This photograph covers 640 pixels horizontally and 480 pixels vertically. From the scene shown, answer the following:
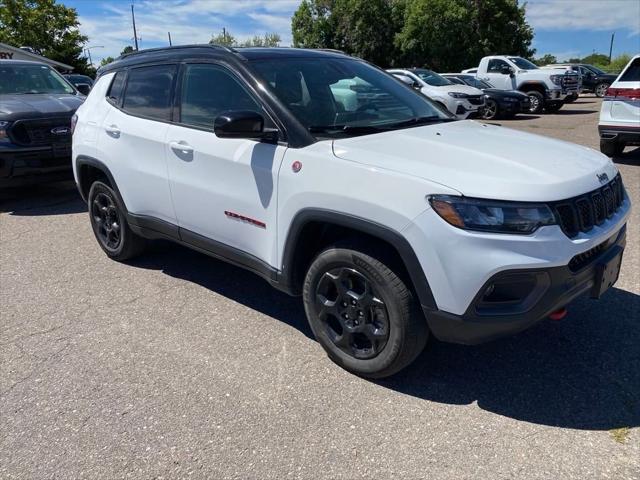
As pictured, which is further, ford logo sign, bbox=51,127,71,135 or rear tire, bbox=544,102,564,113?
rear tire, bbox=544,102,564,113

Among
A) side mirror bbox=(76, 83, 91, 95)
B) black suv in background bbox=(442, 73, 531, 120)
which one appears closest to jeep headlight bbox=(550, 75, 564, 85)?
black suv in background bbox=(442, 73, 531, 120)

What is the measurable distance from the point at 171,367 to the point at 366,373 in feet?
3.80

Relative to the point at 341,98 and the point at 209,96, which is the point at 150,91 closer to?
the point at 209,96

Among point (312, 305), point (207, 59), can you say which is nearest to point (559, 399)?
point (312, 305)

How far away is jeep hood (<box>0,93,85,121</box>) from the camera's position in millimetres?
6719

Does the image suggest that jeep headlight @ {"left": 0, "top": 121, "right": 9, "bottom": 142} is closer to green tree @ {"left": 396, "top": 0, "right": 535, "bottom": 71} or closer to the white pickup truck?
the white pickup truck

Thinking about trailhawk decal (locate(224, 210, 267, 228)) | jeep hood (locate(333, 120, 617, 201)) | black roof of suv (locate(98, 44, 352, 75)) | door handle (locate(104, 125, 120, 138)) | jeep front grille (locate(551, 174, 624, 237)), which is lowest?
trailhawk decal (locate(224, 210, 267, 228))

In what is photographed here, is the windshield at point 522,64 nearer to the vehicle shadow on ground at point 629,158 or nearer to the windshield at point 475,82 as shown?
the windshield at point 475,82

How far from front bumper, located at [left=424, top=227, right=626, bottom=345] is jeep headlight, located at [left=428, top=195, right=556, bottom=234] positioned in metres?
0.20

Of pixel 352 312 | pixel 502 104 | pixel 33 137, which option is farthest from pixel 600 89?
pixel 352 312

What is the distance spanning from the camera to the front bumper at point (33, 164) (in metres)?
6.59

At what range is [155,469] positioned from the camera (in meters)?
2.40

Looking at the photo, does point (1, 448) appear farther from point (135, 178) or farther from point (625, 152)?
point (625, 152)

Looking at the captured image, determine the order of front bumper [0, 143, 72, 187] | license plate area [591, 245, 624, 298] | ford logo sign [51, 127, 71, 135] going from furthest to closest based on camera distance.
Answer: ford logo sign [51, 127, 71, 135]
front bumper [0, 143, 72, 187]
license plate area [591, 245, 624, 298]
